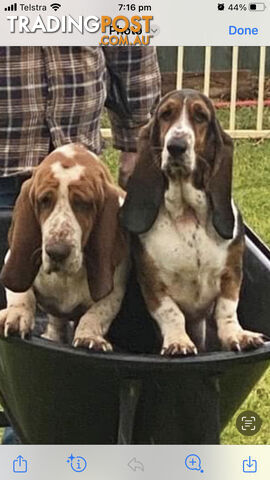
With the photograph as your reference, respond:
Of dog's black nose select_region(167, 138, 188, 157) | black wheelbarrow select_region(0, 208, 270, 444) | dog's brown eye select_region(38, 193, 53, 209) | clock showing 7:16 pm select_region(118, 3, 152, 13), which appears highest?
clock showing 7:16 pm select_region(118, 3, 152, 13)

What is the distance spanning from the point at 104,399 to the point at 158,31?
737mm

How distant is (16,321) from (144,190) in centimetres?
36

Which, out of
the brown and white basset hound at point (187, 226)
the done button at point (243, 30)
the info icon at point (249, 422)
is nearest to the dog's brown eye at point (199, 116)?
the brown and white basset hound at point (187, 226)

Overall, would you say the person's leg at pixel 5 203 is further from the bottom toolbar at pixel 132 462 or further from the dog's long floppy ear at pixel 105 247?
the bottom toolbar at pixel 132 462

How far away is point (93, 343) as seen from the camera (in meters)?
2.82

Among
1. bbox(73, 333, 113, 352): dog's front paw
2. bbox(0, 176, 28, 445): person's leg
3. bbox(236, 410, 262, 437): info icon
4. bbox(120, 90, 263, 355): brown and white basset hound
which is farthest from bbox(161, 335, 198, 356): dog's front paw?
bbox(0, 176, 28, 445): person's leg

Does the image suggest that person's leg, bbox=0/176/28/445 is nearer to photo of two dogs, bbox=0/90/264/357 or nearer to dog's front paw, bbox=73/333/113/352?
photo of two dogs, bbox=0/90/264/357

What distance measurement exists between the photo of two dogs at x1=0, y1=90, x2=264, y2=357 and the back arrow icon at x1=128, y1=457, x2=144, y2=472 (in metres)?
0.27

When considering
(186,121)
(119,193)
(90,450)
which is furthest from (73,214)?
(90,450)

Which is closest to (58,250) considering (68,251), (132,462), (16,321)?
(68,251)

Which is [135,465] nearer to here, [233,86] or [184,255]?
[184,255]

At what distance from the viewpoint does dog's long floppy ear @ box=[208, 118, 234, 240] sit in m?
2.83

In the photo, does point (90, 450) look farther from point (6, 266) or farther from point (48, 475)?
point (6, 266)

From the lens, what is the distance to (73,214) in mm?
2795
